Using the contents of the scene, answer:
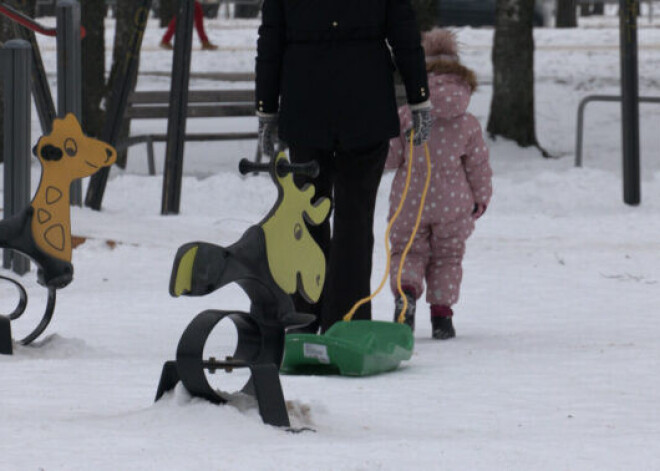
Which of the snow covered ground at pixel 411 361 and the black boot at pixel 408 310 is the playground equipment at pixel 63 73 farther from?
the black boot at pixel 408 310

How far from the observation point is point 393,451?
3709 millimetres

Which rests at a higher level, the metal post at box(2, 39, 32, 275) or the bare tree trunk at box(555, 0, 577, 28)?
the bare tree trunk at box(555, 0, 577, 28)

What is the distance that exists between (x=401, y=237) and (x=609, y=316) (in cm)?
127

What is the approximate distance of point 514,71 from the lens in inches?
624

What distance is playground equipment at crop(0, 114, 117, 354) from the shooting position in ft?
17.2

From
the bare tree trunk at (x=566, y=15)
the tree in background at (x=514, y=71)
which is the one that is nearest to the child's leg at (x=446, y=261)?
the tree in background at (x=514, y=71)

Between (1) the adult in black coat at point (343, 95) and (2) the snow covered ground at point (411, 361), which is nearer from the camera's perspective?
(2) the snow covered ground at point (411, 361)

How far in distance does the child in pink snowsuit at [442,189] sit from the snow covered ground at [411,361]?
0.23 metres

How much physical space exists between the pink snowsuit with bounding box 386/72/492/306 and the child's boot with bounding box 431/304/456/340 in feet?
0.10

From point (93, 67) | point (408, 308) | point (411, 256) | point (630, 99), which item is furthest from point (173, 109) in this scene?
point (93, 67)

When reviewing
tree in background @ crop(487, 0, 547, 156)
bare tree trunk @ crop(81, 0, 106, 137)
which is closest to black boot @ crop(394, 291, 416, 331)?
tree in background @ crop(487, 0, 547, 156)

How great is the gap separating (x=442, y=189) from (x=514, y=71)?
32.4 feet

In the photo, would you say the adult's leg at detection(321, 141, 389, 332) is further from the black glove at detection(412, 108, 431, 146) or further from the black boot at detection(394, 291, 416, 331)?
the black boot at detection(394, 291, 416, 331)

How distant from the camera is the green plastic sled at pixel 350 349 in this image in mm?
5035
